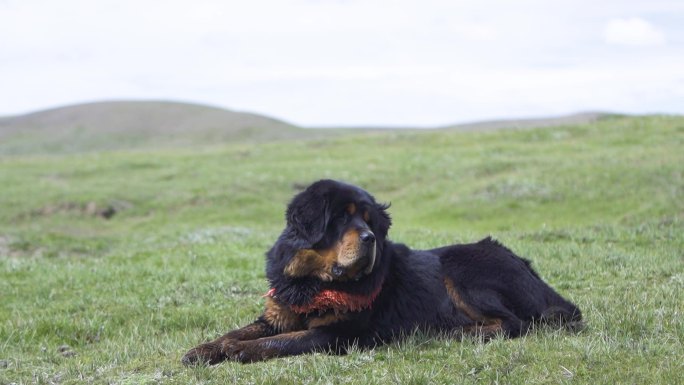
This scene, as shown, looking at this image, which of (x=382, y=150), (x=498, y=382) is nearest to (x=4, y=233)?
(x=498, y=382)

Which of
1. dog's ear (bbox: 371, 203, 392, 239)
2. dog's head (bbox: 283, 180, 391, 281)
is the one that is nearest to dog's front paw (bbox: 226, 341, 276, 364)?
dog's head (bbox: 283, 180, 391, 281)

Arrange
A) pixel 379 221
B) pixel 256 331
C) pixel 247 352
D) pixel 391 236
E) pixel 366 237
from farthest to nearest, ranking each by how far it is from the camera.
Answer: pixel 391 236 < pixel 256 331 < pixel 379 221 < pixel 247 352 < pixel 366 237

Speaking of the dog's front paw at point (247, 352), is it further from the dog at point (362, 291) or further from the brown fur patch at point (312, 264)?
the brown fur patch at point (312, 264)

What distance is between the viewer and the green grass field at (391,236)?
6.76 m

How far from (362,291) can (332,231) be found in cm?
63

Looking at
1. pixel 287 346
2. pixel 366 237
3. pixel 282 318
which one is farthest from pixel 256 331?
pixel 366 237

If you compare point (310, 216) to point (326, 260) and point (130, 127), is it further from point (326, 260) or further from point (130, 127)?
point (130, 127)

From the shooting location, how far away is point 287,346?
7.30m

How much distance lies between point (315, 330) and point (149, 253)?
34.2 feet

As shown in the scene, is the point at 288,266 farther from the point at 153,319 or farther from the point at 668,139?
the point at 668,139

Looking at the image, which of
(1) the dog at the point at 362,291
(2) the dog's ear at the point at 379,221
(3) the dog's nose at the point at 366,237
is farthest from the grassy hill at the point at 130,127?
(3) the dog's nose at the point at 366,237

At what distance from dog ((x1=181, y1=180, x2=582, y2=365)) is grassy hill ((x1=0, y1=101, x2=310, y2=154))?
74771 mm

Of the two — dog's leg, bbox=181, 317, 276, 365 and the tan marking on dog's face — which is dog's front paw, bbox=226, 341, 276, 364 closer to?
dog's leg, bbox=181, 317, 276, 365

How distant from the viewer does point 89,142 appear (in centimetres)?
8950
